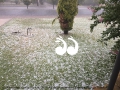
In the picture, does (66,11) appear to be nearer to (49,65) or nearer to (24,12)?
(49,65)

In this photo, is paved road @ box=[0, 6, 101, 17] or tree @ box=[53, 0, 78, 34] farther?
paved road @ box=[0, 6, 101, 17]

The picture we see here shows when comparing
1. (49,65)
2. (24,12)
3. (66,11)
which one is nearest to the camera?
(49,65)

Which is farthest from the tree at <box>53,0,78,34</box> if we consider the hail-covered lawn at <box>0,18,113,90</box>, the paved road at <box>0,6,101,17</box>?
the paved road at <box>0,6,101,17</box>

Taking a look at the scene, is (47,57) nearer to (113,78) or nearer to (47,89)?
(47,89)

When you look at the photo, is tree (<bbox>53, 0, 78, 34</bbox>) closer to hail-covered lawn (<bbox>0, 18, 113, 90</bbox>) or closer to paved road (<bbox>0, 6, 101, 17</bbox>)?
hail-covered lawn (<bbox>0, 18, 113, 90</bbox>)

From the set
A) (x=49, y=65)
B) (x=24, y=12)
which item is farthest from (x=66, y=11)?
(x=24, y=12)

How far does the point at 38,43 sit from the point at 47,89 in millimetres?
4536

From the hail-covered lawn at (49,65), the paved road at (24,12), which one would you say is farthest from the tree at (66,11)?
the paved road at (24,12)

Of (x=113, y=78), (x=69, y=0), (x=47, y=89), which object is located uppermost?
(x=69, y=0)

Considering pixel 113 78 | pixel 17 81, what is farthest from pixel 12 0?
pixel 113 78

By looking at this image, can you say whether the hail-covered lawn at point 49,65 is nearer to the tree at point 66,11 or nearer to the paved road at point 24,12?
the tree at point 66,11

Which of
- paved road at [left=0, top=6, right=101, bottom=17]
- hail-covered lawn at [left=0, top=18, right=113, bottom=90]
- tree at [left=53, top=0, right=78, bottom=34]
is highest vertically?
tree at [left=53, top=0, right=78, bottom=34]

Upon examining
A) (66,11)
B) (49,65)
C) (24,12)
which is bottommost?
(49,65)

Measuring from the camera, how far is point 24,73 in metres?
5.07
